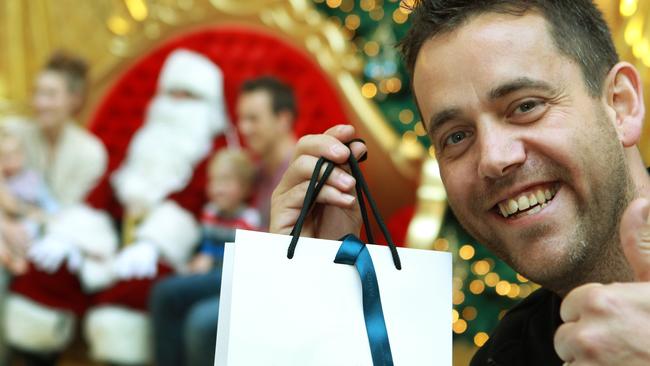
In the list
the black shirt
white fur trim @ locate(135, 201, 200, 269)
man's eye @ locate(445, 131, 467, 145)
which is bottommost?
white fur trim @ locate(135, 201, 200, 269)

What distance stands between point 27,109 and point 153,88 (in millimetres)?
745

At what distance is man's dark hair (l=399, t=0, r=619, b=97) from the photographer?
86 centimetres

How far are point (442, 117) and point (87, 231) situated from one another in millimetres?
2118

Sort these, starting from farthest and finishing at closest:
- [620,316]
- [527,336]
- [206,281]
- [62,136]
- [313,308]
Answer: [62,136] < [206,281] < [527,336] < [313,308] < [620,316]

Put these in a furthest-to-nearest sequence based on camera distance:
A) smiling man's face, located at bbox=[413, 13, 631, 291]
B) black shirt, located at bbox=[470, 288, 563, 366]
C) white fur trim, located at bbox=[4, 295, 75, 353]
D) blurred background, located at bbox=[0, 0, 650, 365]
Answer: white fur trim, located at bbox=[4, 295, 75, 353], blurred background, located at bbox=[0, 0, 650, 365], black shirt, located at bbox=[470, 288, 563, 366], smiling man's face, located at bbox=[413, 13, 631, 291]

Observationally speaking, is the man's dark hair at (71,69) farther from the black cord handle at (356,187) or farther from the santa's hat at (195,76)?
the black cord handle at (356,187)

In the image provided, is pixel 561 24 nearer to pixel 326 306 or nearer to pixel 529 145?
pixel 529 145

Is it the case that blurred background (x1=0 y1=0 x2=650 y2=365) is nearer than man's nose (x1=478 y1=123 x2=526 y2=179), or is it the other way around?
man's nose (x1=478 y1=123 x2=526 y2=179)

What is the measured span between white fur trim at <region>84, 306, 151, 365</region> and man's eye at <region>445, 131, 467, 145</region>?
184 centimetres

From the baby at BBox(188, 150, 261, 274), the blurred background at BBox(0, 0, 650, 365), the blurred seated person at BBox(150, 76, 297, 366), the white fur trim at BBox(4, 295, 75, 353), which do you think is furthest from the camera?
the white fur trim at BBox(4, 295, 75, 353)

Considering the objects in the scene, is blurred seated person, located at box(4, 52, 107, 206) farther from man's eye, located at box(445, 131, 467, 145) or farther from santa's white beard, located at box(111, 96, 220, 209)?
man's eye, located at box(445, 131, 467, 145)

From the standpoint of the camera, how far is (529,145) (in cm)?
80

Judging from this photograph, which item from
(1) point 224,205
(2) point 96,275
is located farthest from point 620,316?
(2) point 96,275

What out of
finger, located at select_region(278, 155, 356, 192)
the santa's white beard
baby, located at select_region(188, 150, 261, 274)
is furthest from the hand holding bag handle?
the santa's white beard
